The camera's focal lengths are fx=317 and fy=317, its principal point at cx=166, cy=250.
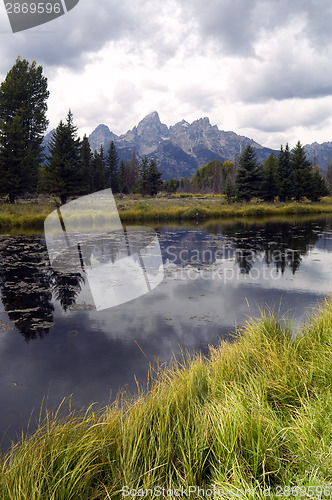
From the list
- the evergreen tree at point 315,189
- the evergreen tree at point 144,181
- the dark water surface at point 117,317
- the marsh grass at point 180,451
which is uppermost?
the evergreen tree at point 144,181

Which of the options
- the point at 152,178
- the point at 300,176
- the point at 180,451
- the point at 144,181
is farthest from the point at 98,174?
the point at 180,451

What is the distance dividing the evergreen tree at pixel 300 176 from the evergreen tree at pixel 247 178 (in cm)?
679

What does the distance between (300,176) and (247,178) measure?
8.85 metres

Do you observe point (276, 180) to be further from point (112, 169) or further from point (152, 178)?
point (112, 169)

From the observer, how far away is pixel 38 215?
22375mm

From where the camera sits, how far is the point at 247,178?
3588 centimetres

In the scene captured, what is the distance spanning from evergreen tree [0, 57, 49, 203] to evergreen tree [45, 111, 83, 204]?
5.16 feet

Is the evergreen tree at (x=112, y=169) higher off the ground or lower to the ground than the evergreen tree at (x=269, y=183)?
higher

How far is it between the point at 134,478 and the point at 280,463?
0.99m

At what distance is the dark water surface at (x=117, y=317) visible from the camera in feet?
13.9

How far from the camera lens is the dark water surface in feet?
13.9

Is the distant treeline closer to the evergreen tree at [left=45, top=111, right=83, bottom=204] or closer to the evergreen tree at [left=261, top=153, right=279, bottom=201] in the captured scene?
the evergreen tree at [left=261, top=153, right=279, bottom=201]

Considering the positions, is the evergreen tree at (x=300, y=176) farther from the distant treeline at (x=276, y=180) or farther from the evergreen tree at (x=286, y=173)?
the evergreen tree at (x=286, y=173)

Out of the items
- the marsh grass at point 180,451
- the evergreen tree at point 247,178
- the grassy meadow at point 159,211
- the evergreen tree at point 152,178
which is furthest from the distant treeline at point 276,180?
the marsh grass at point 180,451
